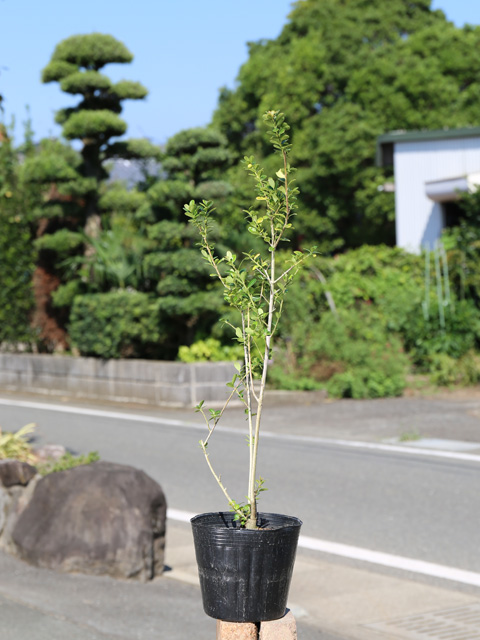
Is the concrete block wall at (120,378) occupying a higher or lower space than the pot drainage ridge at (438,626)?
higher

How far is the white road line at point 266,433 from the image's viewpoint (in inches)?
445

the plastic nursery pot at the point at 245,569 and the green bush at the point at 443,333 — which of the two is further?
the green bush at the point at 443,333

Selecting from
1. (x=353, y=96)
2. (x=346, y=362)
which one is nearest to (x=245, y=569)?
(x=346, y=362)

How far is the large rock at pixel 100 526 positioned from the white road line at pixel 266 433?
5551mm

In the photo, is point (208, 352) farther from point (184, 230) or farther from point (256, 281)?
point (256, 281)

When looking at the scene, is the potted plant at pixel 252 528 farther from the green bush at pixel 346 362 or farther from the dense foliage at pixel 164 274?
the green bush at pixel 346 362

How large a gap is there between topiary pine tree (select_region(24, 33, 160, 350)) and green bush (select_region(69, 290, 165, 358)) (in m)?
1.30

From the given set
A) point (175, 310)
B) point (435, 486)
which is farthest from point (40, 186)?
point (435, 486)

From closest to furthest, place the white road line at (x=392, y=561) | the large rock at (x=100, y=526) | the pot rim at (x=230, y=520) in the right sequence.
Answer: the pot rim at (x=230, y=520)
the large rock at (x=100, y=526)
the white road line at (x=392, y=561)

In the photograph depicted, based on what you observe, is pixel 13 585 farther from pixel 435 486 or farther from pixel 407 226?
pixel 407 226

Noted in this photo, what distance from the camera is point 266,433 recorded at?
1341 centimetres

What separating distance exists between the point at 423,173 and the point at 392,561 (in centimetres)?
1791

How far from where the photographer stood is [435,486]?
31.0 ft

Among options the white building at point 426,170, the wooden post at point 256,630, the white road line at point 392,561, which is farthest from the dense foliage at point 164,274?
the wooden post at point 256,630
